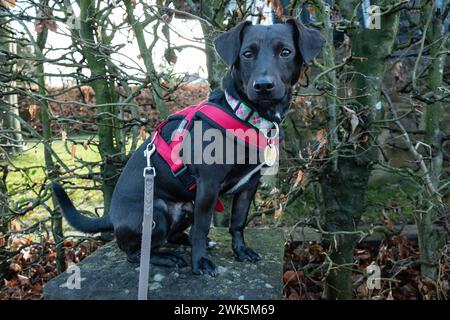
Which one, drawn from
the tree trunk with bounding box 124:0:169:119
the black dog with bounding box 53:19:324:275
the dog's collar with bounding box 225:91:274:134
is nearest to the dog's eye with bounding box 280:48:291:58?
the black dog with bounding box 53:19:324:275

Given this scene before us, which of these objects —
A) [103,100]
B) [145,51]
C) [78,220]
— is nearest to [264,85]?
[78,220]

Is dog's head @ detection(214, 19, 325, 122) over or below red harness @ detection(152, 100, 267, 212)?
over

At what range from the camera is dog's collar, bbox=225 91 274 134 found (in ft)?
7.52

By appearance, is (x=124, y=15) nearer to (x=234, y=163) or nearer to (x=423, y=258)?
(x=234, y=163)

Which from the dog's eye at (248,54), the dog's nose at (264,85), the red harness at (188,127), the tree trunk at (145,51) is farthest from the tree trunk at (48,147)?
the dog's nose at (264,85)

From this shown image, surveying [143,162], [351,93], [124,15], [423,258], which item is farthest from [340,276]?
[124,15]

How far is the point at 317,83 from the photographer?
10.6 ft

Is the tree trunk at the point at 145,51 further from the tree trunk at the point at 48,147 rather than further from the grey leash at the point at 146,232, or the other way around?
the grey leash at the point at 146,232

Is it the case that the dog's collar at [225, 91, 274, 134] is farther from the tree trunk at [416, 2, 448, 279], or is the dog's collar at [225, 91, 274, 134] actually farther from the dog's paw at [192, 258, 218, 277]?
the tree trunk at [416, 2, 448, 279]

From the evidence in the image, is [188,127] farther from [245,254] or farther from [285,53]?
[245,254]

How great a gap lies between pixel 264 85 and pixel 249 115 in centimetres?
22

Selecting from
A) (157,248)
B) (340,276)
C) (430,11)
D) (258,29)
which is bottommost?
(340,276)

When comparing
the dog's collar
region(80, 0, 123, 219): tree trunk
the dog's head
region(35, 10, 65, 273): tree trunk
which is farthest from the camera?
region(35, 10, 65, 273): tree trunk

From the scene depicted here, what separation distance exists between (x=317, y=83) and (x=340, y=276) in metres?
1.61
